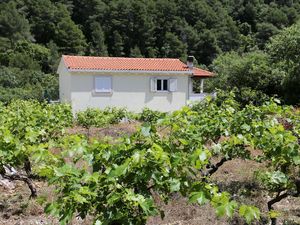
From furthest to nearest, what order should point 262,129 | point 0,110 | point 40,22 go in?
point 40,22, point 0,110, point 262,129

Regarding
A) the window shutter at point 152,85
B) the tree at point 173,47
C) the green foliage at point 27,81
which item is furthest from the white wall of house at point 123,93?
the tree at point 173,47

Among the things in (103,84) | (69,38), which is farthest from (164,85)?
(69,38)

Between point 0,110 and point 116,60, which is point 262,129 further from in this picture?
point 116,60

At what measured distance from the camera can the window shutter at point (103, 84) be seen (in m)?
24.0

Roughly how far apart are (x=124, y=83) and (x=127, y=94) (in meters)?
0.62

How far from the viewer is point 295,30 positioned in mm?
21703

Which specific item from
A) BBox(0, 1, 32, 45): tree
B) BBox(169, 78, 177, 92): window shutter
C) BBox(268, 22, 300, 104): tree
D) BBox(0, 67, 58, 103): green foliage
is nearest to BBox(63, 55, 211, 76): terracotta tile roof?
BBox(169, 78, 177, 92): window shutter

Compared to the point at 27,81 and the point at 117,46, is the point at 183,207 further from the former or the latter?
the point at 117,46

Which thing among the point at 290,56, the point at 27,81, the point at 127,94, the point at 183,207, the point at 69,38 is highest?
the point at 290,56

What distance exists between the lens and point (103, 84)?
79.0ft

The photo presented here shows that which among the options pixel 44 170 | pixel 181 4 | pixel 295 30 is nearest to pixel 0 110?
pixel 44 170

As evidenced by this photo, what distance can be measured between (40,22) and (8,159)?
2537 inches

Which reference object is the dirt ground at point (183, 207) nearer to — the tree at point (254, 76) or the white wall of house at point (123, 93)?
the white wall of house at point (123, 93)

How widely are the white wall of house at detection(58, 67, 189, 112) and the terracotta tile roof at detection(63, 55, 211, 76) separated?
0.34m
